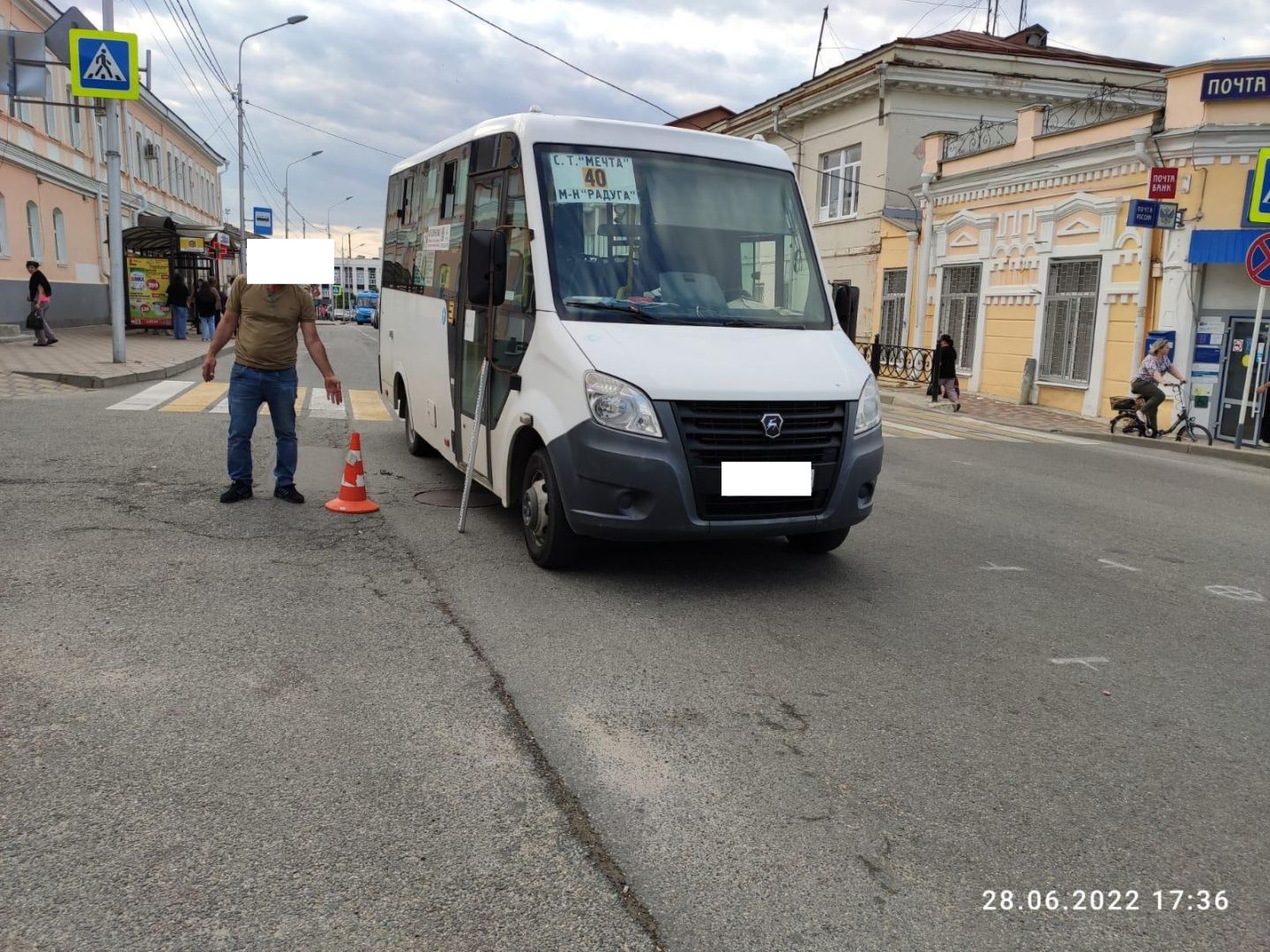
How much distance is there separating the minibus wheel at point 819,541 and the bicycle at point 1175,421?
1243 cm

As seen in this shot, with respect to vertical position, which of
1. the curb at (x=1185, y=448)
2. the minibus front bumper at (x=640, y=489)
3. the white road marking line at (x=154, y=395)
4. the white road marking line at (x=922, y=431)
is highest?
the minibus front bumper at (x=640, y=489)

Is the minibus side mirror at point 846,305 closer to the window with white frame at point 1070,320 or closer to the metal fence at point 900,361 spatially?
the window with white frame at point 1070,320

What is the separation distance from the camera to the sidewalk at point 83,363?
1441 cm

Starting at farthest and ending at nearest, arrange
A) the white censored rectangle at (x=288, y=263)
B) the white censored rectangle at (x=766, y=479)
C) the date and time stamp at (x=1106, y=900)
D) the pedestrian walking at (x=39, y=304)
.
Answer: the pedestrian walking at (x=39, y=304), the white censored rectangle at (x=288, y=263), the white censored rectangle at (x=766, y=479), the date and time stamp at (x=1106, y=900)

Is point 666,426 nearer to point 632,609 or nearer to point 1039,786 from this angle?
point 632,609

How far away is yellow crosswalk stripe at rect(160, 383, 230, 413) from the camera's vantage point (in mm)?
12180

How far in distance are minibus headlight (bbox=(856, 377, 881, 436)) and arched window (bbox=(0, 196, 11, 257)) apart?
2541 cm

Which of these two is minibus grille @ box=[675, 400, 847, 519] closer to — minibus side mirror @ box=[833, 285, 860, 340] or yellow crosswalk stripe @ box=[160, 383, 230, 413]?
minibus side mirror @ box=[833, 285, 860, 340]

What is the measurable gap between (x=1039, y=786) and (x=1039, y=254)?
20.2 m

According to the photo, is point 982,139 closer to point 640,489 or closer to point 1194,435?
point 1194,435

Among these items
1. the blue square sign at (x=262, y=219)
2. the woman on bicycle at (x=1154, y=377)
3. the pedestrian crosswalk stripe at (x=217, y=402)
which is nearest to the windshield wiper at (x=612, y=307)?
the pedestrian crosswalk stripe at (x=217, y=402)

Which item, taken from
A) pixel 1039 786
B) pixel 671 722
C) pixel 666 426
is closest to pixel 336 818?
pixel 671 722

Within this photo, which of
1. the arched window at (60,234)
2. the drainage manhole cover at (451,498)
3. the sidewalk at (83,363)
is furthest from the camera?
the arched window at (60,234)

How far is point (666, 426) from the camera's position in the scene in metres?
5.12
